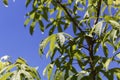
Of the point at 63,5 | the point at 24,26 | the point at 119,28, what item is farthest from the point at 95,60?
the point at 24,26

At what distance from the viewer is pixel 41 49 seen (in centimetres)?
192

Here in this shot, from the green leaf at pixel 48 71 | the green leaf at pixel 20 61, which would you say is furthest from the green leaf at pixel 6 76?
the green leaf at pixel 48 71

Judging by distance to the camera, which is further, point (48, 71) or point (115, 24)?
point (48, 71)

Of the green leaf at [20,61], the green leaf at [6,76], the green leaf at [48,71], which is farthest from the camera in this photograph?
the green leaf at [48,71]

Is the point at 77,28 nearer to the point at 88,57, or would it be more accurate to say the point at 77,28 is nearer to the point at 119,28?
the point at 88,57

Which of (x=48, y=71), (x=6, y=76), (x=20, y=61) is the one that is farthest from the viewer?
(x=48, y=71)

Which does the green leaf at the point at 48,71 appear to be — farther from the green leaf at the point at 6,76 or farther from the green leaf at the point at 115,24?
the green leaf at the point at 115,24

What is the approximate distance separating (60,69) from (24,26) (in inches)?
23.2

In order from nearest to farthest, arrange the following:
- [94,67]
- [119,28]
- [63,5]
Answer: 1. [119,28]
2. [94,67]
3. [63,5]

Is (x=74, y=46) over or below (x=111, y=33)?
over

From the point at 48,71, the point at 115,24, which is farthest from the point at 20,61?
the point at 115,24

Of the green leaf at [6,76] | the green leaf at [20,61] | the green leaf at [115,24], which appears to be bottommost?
the green leaf at [6,76]

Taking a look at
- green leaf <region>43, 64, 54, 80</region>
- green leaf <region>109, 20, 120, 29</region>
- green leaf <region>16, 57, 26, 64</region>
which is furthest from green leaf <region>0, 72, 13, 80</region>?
green leaf <region>109, 20, 120, 29</region>

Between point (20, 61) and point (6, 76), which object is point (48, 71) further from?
point (6, 76)
